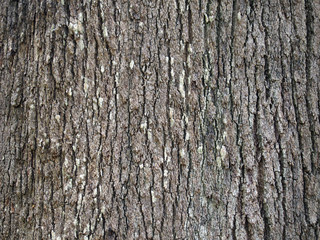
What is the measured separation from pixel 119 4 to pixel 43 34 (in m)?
0.45

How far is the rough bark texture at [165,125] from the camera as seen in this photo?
1.84 m

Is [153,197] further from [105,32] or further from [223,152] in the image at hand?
[105,32]

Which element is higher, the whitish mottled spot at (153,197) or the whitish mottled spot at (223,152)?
the whitish mottled spot at (223,152)

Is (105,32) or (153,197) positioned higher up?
(105,32)

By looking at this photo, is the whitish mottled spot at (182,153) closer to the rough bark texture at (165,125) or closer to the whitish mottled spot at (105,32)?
the rough bark texture at (165,125)

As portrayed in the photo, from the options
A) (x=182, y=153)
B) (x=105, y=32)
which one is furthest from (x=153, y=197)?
(x=105, y=32)

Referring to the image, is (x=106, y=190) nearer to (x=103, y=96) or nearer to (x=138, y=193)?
(x=138, y=193)

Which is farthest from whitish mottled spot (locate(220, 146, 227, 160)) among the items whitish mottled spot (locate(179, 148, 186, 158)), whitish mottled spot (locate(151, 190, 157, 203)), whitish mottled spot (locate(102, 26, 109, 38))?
whitish mottled spot (locate(102, 26, 109, 38))

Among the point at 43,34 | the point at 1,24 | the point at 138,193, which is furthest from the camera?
the point at 1,24

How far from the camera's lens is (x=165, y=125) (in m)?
1.87

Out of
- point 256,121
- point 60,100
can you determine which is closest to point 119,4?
point 60,100

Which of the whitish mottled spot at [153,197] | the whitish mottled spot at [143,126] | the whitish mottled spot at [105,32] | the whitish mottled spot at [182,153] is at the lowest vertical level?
the whitish mottled spot at [153,197]

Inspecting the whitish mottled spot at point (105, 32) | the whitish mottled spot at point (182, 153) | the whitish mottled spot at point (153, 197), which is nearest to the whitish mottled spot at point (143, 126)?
the whitish mottled spot at point (182, 153)

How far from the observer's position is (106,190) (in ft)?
6.00
